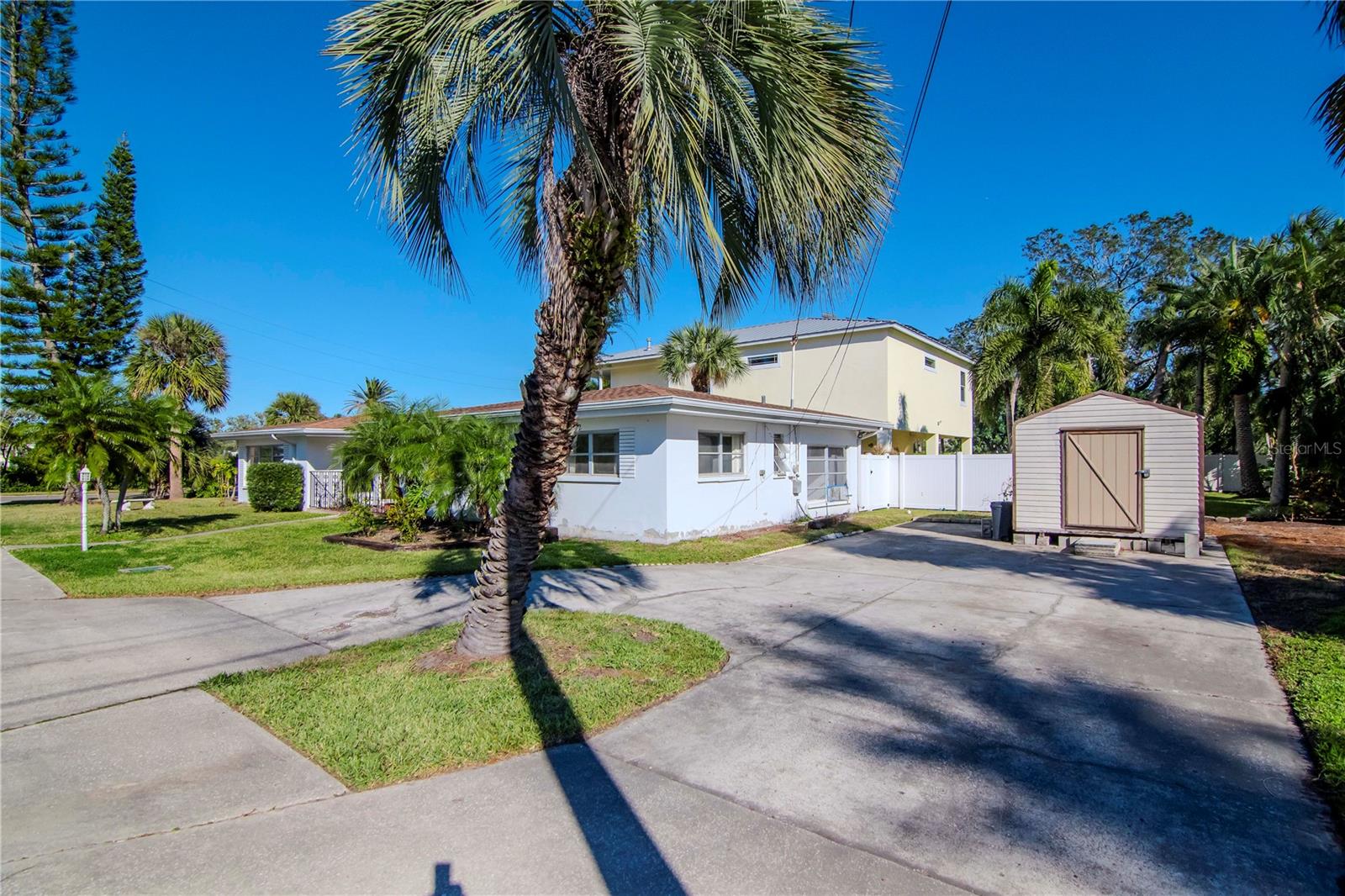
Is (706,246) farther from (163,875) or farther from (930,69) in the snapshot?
(163,875)

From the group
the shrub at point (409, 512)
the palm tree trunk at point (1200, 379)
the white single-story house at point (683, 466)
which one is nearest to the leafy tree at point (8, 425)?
the shrub at point (409, 512)

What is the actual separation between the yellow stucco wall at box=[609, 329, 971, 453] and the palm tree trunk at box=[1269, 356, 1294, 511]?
1034 cm

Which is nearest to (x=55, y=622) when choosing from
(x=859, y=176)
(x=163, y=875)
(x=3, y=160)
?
(x=163, y=875)

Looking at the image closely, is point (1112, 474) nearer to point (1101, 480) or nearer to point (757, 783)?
point (1101, 480)

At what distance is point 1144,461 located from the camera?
40.2 feet

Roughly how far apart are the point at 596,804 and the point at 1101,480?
12966 millimetres

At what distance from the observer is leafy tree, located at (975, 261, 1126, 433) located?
18.8 meters

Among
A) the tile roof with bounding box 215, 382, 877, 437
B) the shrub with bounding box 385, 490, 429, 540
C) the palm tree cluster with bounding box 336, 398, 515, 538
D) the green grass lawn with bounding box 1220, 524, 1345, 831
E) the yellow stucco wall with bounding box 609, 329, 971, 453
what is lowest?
the green grass lawn with bounding box 1220, 524, 1345, 831

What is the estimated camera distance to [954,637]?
6.59 m

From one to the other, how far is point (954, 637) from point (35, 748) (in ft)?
24.1

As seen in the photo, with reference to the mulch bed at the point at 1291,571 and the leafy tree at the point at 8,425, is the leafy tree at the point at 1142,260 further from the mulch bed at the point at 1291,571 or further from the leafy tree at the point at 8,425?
the leafy tree at the point at 8,425

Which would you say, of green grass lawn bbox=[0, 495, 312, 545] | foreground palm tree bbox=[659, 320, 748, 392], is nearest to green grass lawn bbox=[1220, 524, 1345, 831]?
foreground palm tree bbox=[659, 320, 748, 392]

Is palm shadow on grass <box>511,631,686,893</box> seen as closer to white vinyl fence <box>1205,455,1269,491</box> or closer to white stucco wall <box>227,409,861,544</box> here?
white stucco wall <box>227,409,861,544</box>

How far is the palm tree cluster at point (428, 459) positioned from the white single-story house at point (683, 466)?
1701mm
